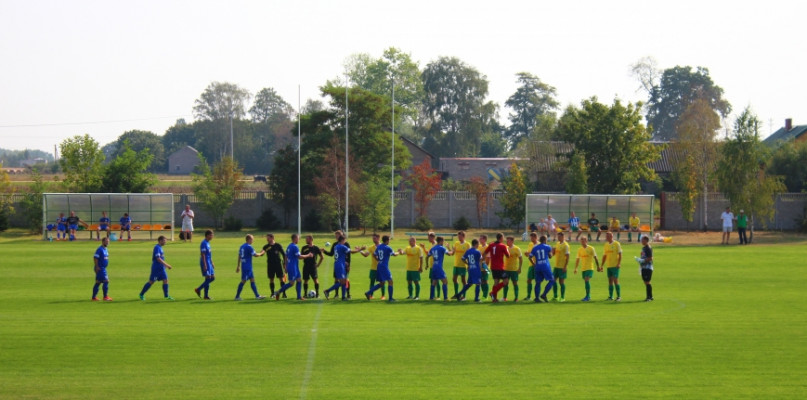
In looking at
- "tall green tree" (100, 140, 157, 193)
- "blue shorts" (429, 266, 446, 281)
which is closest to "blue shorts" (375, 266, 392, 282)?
"blue shorts" (429, 266, 446, 281)

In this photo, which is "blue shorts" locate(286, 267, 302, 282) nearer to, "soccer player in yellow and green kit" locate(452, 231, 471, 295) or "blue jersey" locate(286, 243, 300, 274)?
"blue jersey" locate(286, 243, 300, 274)

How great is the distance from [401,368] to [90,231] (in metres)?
42.7

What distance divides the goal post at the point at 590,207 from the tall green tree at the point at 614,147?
5989 millimetres

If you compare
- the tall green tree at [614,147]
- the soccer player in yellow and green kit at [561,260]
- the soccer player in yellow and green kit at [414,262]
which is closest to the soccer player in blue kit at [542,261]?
the soccer player in yellow and green kit at [561,260]

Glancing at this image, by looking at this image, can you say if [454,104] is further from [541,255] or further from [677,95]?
[541,255]

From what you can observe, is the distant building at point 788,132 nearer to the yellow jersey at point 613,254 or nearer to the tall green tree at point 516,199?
the tall green tree at point 516,199

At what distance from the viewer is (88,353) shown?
614 inches

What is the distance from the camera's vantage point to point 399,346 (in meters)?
16.4

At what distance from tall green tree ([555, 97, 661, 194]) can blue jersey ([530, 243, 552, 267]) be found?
130 ft

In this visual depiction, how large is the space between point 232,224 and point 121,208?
346 inches

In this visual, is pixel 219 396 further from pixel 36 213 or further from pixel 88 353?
pixel 36 213

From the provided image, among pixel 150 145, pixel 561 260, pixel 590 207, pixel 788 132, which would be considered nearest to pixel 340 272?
pixel 561 260

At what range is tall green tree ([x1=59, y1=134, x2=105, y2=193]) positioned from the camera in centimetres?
5881

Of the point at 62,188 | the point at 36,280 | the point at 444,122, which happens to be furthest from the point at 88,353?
the point at 444,122
